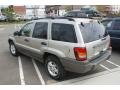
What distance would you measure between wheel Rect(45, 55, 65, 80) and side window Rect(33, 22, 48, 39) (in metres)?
0.72

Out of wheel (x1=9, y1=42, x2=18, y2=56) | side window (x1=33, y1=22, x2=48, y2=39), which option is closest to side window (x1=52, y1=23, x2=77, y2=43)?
side window (x1=33, y1=22, x2=48, y2=39)

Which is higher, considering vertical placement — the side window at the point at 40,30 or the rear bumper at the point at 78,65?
the side window at the point at 40,30

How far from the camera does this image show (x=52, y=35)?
5551 mm

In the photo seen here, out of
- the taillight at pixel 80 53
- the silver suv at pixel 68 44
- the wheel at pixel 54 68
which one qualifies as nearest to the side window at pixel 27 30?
the silver suv at pixel 68 44

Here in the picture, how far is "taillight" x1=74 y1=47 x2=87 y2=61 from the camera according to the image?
4.86 m

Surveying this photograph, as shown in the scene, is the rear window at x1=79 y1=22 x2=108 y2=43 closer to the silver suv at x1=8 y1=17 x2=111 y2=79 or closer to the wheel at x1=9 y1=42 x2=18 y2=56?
the silver suv at x1=8 y1=17 x2=111 y2=79

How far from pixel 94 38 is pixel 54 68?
4.65ft

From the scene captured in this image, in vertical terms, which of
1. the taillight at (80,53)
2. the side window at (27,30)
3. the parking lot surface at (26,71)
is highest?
the side window at (27,30)

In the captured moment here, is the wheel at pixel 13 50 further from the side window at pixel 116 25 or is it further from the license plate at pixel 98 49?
the side window at pixel 116 25

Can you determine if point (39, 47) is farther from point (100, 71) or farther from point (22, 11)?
point (22, 11)

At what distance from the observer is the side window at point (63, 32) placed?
503 centimetres

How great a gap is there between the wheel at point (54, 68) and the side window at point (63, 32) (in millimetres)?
608

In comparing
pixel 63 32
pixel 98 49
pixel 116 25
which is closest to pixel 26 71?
pixel 63 32

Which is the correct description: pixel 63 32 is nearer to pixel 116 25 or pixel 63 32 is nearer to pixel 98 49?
pixel 98 49
